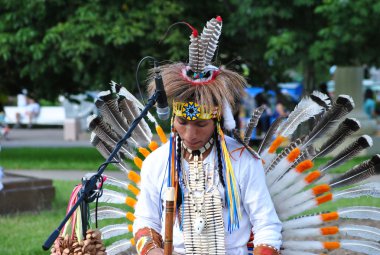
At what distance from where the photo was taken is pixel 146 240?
4.26 m

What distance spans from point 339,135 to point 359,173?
0.85ft

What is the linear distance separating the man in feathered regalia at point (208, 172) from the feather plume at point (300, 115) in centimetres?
80

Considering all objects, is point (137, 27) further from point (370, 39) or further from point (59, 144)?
point (59, 144)

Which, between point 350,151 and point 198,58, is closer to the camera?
point 198,58

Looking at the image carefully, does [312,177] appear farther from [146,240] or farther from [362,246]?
[146,240]

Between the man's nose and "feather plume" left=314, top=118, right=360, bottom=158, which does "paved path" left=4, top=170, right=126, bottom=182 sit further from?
the man's nose

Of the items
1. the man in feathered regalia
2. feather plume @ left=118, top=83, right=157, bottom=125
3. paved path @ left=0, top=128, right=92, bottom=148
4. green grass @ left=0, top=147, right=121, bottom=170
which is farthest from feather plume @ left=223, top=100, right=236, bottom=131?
paved path @ left=0, top=128, right=92, bottom=148

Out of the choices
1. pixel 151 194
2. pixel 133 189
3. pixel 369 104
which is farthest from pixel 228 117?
pixel 369 104

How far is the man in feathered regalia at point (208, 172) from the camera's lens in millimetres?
4125

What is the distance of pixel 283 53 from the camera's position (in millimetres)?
15359

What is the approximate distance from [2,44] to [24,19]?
2.22 feet

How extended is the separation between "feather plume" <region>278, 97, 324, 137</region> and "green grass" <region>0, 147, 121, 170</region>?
10.8 metres

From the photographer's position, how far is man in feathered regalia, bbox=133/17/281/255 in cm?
412

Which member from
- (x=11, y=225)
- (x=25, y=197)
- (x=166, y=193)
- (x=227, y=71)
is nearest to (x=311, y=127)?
(x=227, y=71)
